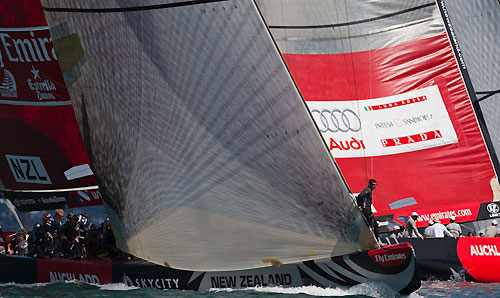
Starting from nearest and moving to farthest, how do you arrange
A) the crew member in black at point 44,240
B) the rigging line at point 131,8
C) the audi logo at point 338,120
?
the rigging line at point 131,8 < the crew member in black at point 44,240 < the audi logo at point 338,120

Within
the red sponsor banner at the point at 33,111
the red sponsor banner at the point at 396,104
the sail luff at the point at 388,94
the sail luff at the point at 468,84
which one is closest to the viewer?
the red sponsor banner at the point at 33,111

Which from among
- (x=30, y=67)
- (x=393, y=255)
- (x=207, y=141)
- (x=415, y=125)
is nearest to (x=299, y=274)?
(x=393, y=255)

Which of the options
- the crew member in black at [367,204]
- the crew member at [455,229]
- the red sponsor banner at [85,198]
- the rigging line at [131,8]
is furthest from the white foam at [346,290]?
the red sponsor banner at [85,198]

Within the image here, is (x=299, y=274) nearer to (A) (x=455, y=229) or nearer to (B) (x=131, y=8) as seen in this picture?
(B) (x=131, y=8)

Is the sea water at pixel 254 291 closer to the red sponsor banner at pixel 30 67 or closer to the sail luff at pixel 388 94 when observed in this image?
the sail luff at pixel 388 94

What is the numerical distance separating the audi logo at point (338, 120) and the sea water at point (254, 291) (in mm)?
3915

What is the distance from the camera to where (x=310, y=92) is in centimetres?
→ 1548

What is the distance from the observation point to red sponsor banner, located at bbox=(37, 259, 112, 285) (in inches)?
435

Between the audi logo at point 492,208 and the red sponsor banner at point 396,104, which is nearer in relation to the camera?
the audi logo at point 492,208

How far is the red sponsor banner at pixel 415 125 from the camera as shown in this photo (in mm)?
14750

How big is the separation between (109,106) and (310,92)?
6218 millimetres

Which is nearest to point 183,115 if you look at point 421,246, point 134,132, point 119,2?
point 134,132

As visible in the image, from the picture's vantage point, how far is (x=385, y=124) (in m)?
15.2

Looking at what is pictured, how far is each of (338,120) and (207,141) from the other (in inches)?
257
